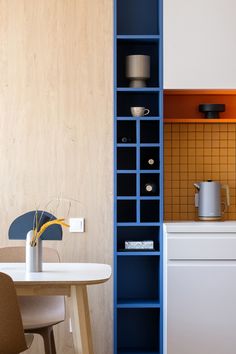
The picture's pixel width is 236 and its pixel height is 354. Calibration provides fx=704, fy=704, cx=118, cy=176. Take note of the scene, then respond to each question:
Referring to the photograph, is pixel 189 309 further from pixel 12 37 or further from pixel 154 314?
pixel 12 37

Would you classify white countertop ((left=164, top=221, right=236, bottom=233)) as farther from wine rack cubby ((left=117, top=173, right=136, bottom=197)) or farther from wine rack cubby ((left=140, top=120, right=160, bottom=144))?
wine rack cubby ((left=140, top=120, right=160, bottom=144))

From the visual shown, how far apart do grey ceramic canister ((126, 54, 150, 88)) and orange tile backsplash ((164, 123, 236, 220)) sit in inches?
16.4

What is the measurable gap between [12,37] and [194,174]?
148 centimetres

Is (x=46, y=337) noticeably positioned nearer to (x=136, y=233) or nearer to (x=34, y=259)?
(x=34, y=259)

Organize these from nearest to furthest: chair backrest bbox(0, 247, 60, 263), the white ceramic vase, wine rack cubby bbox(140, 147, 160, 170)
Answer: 1. the white ceramic vase
2. chair backrest bbox(0, 247, 60, 263)
3. wine rack cubby bbox(140, 147, 160, 170)

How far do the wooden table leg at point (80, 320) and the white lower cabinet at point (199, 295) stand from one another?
3.10 ft

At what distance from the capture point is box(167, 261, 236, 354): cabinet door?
4168 mm

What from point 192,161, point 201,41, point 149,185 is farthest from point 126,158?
point 201,41

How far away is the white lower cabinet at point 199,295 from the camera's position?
4172 millimetres

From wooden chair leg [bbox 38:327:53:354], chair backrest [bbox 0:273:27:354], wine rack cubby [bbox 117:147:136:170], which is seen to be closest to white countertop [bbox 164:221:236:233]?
wine rack cubby [bbox 117:147:136:170]

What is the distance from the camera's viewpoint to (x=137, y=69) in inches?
173

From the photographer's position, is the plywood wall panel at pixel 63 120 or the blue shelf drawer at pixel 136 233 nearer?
the plywood wall panel at pixel 63 120

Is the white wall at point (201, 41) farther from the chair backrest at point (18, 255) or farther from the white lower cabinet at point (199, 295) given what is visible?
the chair backrest at point (18, 255)

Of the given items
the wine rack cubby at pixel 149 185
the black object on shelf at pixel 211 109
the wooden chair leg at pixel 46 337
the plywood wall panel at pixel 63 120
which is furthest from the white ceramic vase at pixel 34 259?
the black object on shelf at pixel 211 109
